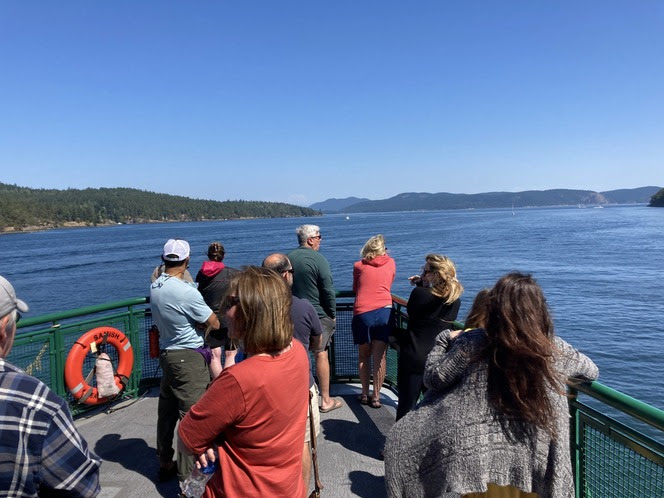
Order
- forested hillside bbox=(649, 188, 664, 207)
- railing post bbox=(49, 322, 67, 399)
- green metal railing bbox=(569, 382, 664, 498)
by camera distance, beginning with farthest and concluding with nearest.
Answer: forested hillside bbox=(649, 188, 664, 207), railing post bbox=(49, 322, 67, 399), green metal railing bbox=(569, 382, 664, 498)

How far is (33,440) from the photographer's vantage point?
143cm

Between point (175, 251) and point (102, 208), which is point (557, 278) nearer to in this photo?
point (175, 251)

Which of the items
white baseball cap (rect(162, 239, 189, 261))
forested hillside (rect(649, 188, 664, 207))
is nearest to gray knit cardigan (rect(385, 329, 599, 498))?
white baseball cap (rect(162, 239, 189, 261))

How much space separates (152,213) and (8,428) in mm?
170949

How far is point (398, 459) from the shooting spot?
84.0 inches

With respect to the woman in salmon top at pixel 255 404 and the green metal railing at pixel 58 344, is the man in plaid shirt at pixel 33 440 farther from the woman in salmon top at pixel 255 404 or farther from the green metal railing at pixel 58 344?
the green metal railing at pixel 58 344

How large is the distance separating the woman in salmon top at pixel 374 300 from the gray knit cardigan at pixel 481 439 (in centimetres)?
289

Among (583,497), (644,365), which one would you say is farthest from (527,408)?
(644,365)

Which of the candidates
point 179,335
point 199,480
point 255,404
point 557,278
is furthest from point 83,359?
point 557,278

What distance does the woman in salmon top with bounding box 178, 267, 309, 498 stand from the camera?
185cm

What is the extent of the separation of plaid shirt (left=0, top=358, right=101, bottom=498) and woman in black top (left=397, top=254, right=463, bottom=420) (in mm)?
2665

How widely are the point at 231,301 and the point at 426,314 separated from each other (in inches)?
82.4

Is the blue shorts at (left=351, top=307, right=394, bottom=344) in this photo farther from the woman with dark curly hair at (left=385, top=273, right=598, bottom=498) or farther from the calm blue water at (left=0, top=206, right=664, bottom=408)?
the calm blue water at (left=0, top=206, right=664, bottom=408)

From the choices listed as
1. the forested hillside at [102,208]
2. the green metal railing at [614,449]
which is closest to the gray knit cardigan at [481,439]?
the green metal railing at [614,449]
